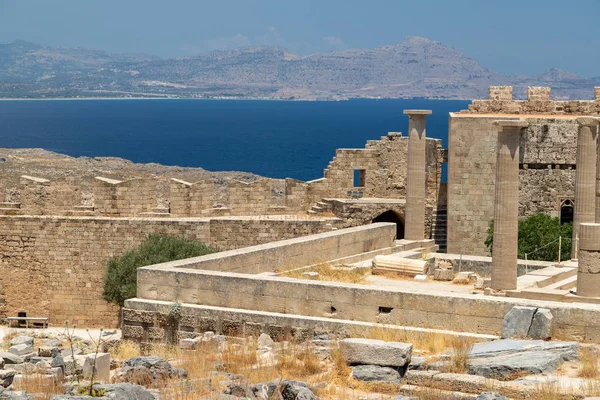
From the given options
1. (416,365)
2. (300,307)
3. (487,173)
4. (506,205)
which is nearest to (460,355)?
(416,365)

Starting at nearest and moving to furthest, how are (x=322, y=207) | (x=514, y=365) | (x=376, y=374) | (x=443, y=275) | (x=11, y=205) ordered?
(x=514, y=365) → (x=376, y=374) → (x=443, y=275) → (x=11, y=205) → (x=322, y=207)

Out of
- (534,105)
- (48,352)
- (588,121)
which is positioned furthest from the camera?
(534,105)

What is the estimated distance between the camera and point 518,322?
1381 centimetres

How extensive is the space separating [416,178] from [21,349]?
12.3 m

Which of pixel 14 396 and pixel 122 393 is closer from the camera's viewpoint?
pixel 14 396

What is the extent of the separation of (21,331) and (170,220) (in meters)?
4.23

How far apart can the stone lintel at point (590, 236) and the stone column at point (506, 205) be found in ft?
6.97

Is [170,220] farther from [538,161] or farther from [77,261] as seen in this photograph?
[538,161]

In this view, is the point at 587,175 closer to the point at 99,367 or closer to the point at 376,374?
the point at 376,374

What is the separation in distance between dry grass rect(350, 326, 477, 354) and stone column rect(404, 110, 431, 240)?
10.8 meters

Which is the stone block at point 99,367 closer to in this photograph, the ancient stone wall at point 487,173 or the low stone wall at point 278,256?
the low stone wall at point 278,256

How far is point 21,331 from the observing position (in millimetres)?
24609

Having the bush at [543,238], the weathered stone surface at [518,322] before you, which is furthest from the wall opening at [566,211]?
the weathered stone surface at [518,322]

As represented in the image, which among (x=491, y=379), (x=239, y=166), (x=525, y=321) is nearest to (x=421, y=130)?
(x=525, y=321)
